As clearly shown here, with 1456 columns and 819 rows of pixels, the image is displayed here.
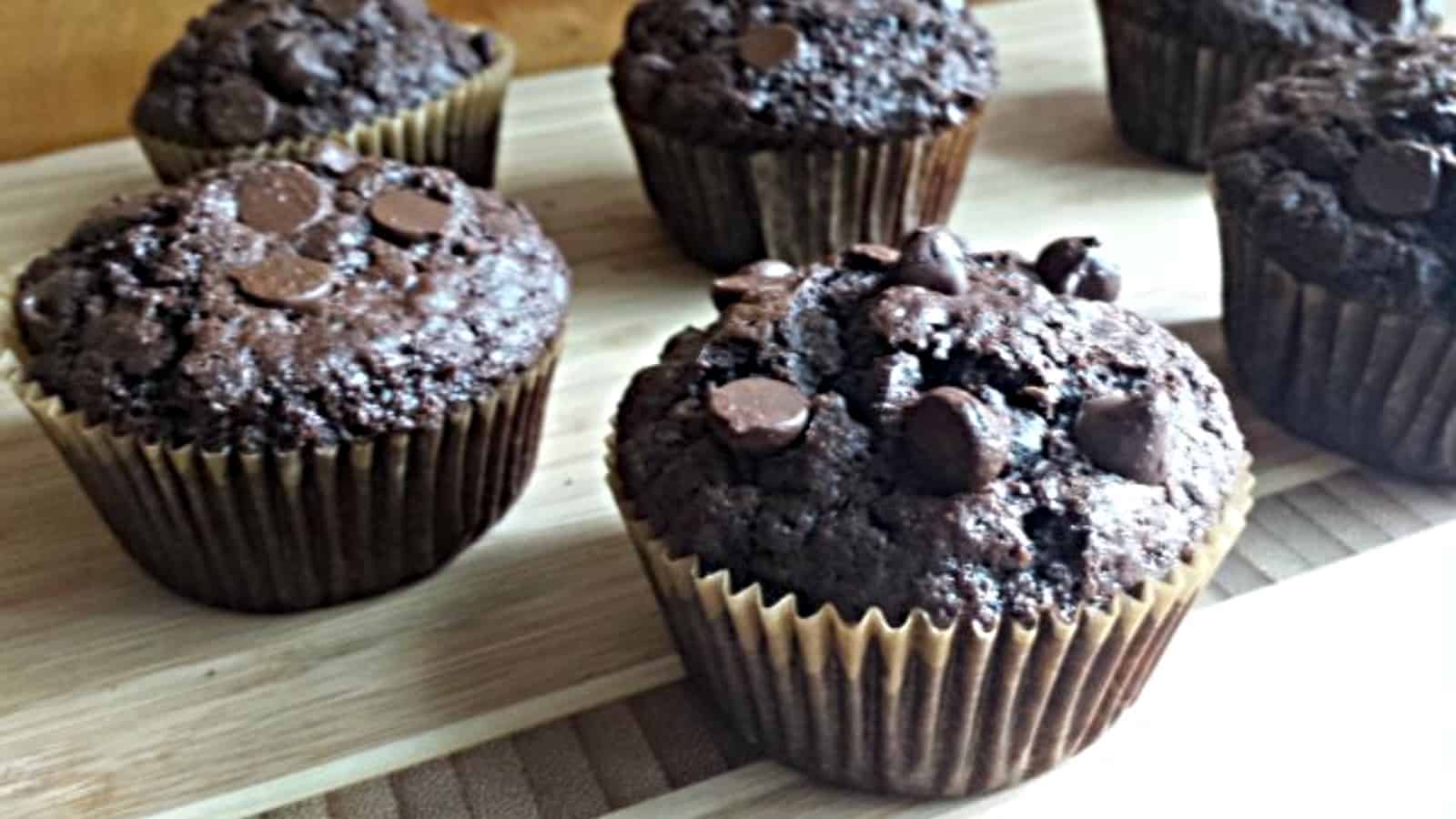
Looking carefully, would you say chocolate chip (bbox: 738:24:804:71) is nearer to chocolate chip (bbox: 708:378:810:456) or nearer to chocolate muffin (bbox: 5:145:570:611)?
chocolate muffin (bbox: 5:145:570:611)

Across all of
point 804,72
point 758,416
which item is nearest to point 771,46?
point 804,72

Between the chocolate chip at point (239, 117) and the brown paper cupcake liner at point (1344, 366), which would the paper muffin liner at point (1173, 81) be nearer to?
→ the brown paper cupcake liner at point (1344, 366)

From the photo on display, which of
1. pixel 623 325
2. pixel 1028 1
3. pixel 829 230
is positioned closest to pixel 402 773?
pixel 623 325

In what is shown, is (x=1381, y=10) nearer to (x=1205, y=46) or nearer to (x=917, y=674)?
(x=1205, y=46)

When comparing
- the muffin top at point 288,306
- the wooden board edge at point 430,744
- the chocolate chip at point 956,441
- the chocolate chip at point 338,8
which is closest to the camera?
the chocolate chip at point 956,441

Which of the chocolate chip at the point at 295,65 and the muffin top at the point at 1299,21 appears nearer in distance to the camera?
the chocolate chip at the point at 295,65

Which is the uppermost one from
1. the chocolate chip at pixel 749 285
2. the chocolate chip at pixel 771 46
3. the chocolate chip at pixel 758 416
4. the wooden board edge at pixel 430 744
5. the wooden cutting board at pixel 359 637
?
the chocolate chip at pixel 758 416

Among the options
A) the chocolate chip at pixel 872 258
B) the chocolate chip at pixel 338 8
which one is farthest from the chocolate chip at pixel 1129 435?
the chocolate chip at pixel 338 8

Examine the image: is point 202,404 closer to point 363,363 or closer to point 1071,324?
point 363,363
